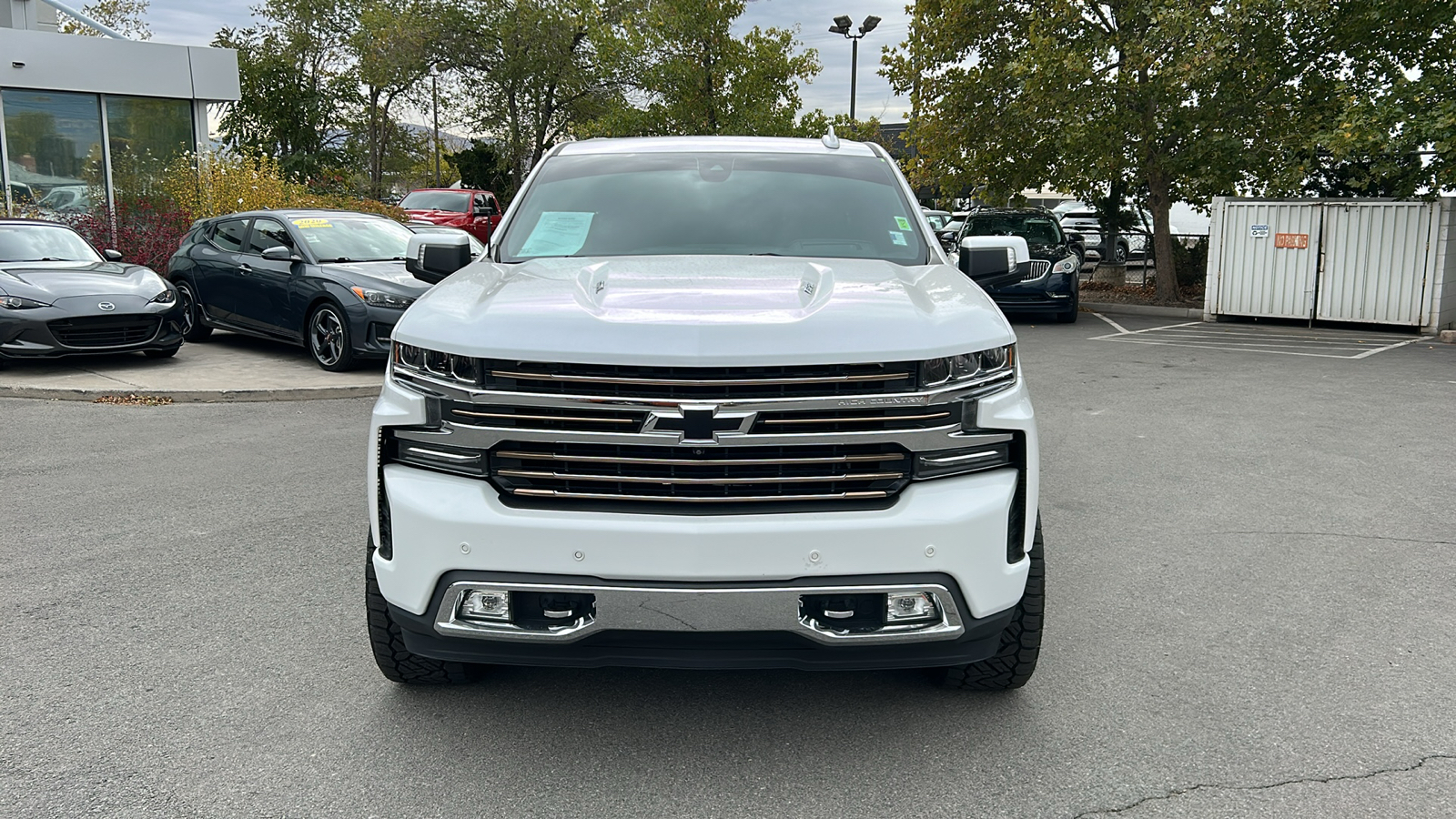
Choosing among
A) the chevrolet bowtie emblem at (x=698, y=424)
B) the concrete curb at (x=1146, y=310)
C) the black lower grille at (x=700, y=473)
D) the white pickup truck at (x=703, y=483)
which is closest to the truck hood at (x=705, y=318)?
the white pickup truck at (x=703, y=483)

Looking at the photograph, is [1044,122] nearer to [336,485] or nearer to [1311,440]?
[1311,440]

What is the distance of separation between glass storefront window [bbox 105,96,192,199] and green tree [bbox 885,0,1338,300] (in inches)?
510

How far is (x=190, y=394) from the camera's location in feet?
33.2

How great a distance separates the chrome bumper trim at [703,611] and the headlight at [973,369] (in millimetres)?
557

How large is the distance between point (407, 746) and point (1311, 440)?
712 cm

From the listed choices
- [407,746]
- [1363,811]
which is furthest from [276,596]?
[1363,811]

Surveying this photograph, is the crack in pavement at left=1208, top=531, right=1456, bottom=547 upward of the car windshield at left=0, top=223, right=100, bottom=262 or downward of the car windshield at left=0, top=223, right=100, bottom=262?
downward

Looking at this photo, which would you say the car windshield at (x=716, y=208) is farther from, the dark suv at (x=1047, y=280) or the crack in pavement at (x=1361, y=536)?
the dark suv at (x=1047, y=280)

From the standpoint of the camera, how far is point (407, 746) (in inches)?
135

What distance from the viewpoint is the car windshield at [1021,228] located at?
59.5 ft

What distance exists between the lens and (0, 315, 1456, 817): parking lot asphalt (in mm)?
3164

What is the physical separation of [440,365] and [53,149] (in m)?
20.0

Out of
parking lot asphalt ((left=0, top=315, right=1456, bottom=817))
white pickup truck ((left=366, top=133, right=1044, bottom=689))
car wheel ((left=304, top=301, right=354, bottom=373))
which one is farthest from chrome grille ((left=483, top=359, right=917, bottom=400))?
car wheel ((left=304, top=301, right=354, bottom=373))

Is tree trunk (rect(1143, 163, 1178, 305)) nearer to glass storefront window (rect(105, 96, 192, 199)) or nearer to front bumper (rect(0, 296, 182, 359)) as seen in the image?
front bumper (rect(0, 296, 182, 359))
